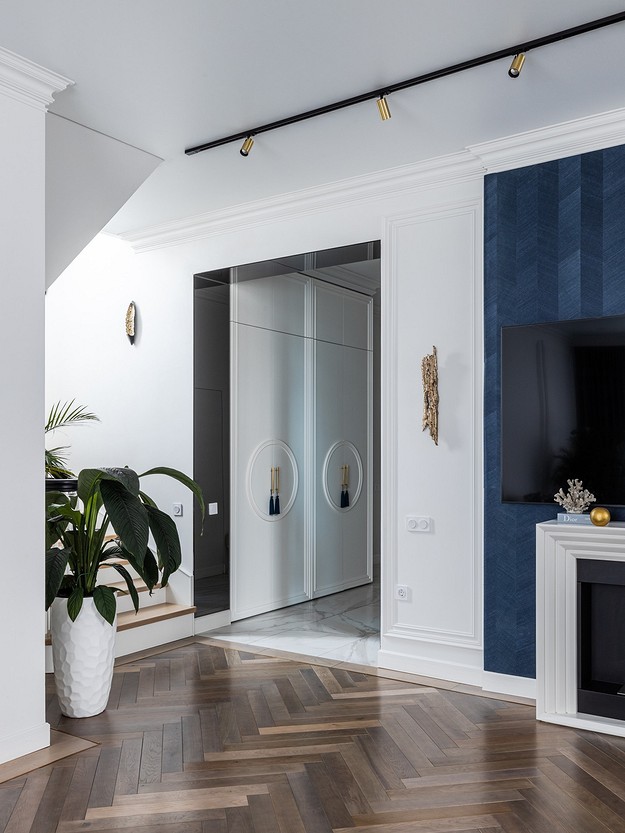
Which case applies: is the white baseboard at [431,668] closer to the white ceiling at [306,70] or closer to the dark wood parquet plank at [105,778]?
the dark wood parquet plank at [105,778]

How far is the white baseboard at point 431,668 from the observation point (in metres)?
4.04

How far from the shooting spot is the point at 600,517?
3.40 metres

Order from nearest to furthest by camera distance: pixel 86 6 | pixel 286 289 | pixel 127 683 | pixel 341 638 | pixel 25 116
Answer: pixel 86 6
pixel 25 116
pixel 127 683
pixel 341 638
pixel 286 289

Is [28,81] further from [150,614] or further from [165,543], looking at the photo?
[150,614]

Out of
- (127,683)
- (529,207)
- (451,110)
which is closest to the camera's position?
(451,110)

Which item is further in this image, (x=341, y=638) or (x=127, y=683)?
(x=341, y=638)

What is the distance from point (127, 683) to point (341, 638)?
1.53 m

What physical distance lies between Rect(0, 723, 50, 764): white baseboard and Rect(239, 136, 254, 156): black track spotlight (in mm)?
2883

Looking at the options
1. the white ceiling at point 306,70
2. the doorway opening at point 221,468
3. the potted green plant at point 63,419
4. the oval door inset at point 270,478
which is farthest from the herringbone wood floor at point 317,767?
the white ceiling at point 306,70

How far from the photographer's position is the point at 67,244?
4277 millimetres

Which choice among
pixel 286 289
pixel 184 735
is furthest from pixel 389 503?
pixel 286 289

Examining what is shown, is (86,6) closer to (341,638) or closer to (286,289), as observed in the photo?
(286,289)

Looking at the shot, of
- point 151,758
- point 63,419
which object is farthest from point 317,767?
point 63,419

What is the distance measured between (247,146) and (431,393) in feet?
5.42
